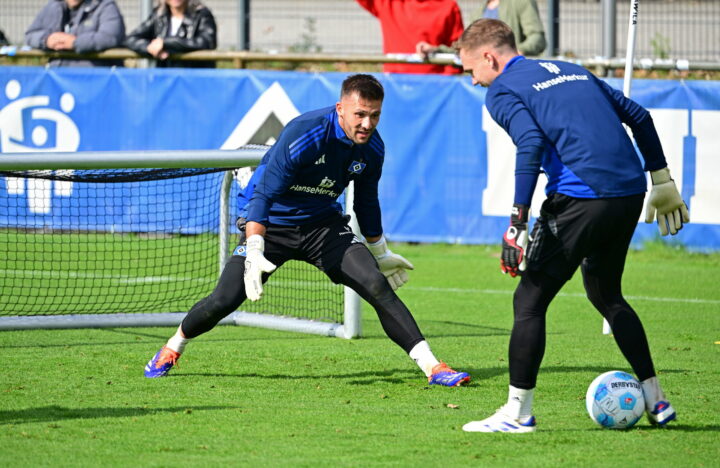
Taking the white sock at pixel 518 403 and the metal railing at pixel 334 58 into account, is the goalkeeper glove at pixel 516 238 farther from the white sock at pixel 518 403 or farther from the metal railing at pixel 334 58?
the metal railing at pixel 334 58

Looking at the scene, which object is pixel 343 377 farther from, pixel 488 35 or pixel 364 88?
pixel 488 35

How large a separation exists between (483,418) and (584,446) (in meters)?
0.78

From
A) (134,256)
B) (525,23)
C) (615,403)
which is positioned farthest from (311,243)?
(525,23)

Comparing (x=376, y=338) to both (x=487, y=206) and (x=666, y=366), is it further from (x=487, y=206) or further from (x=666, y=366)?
(x=487, y=206)

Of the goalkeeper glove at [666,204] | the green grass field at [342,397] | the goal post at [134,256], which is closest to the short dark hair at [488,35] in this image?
the goalkeeper glove at [666,204]

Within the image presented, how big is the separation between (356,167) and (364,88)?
1.89 feet

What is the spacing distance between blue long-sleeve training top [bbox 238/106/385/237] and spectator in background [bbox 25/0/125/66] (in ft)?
25.7

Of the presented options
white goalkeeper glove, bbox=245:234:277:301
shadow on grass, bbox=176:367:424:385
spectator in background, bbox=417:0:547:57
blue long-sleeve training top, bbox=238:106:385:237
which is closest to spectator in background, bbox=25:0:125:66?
spectator in background, bbox=417:0:547:57

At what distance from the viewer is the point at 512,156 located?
42.1 ft

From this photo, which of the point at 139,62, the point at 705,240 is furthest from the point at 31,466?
the point at 139,62

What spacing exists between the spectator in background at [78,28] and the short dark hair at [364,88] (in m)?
8.50

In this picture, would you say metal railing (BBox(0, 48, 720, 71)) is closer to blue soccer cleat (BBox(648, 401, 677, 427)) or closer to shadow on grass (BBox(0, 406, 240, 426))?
blue soccer cleat (BBox(648, 401, 677, 427))

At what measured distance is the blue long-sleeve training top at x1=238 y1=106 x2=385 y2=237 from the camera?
677cm

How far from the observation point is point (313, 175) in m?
7.00
